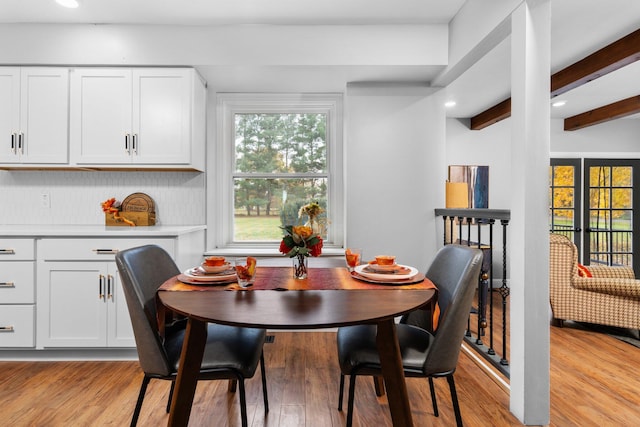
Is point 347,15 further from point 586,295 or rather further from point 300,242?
point 586,295

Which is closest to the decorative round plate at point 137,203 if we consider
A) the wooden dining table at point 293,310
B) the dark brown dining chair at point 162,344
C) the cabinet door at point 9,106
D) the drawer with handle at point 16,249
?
the drawer with handle at point 16,249

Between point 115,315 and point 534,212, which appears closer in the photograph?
point 534,212

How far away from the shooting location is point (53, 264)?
8.21 feet

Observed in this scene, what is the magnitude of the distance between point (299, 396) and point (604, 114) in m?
5.02

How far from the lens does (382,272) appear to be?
1.78 metres

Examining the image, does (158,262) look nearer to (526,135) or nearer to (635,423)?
(526,135)

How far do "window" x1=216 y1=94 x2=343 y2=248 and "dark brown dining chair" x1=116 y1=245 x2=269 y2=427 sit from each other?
1709 millimetres

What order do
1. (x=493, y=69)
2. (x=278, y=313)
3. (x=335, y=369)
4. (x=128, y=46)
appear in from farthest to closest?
1. (x=493, y=69)
2. (x=128, y=46)
3. (x=335, y=369)
4. (x=278, y=313)

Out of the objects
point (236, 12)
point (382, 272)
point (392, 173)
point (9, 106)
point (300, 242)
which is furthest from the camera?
point (392, 173)

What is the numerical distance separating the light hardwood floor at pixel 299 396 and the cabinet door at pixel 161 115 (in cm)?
159

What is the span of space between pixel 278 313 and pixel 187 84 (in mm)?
2257

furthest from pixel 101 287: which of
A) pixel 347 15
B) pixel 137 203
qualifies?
pixel 347 15

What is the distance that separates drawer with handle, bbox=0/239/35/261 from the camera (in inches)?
98.0

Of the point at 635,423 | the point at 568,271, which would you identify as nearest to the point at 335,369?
the point at 635,423
